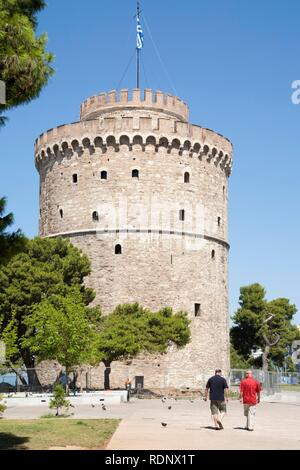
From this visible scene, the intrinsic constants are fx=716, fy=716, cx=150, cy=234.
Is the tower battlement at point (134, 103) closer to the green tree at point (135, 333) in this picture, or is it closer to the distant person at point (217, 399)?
the green tree at point (135, 333)

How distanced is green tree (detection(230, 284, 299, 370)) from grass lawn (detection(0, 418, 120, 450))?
137ft

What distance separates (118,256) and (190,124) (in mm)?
8459

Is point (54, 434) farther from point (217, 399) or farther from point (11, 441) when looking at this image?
point (217, 399)

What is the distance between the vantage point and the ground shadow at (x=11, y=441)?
36.4 ft

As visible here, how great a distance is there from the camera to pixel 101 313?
1428 inches

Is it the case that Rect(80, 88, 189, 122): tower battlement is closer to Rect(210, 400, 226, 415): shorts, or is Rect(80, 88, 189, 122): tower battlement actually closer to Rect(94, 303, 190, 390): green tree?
Rect(94, 303, 190, 390): green tree

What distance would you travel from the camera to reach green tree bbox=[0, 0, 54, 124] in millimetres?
9758

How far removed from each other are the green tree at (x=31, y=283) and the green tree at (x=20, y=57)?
21314 millimetres

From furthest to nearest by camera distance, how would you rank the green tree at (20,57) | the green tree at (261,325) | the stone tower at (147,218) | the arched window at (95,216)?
the green tree at (261,325) < the arched window at (95,216) < the stone tower at (147,218) < the green tree at (20,57)

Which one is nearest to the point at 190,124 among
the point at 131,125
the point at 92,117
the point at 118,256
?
the point at 131,125

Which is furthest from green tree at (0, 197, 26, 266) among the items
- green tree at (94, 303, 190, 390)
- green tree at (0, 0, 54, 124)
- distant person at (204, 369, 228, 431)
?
green tree at (94, 303, 190, 390)

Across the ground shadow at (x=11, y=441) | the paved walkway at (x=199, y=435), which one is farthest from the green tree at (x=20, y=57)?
the paved walkway at (x=199, y=435)
